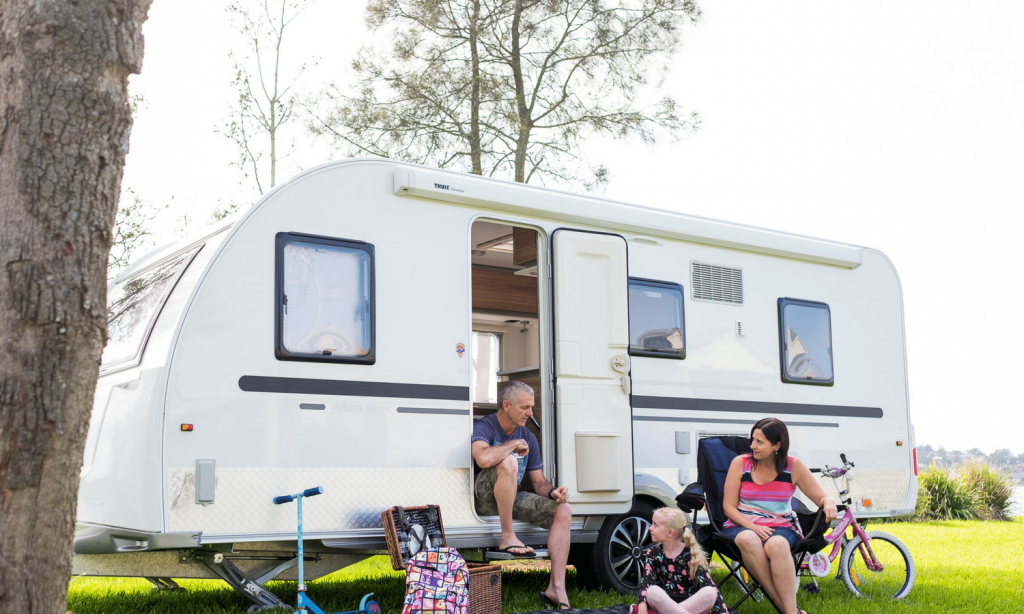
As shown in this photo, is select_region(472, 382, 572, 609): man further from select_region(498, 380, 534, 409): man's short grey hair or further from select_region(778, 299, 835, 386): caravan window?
select_region(778, 299, 835, 386): caravan window

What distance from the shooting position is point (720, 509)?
5.88 metres

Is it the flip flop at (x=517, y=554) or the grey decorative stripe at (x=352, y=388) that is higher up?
the grey decorative stripe at (x=352, y=388)

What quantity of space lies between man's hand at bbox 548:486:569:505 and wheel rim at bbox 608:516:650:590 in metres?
0.73

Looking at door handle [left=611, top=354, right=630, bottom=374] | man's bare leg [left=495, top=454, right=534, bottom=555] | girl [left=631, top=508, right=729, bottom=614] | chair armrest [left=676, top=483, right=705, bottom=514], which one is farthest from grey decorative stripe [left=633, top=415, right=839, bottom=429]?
girl [left=631, top=508, right=729, bottom=614]

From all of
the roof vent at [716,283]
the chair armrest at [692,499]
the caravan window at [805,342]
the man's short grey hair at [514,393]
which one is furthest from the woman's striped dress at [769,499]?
the caravan window at [805,342]

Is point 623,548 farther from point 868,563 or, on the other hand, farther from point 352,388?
point 352,388

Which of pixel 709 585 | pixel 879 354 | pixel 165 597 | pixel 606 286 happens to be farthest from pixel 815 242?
pixel 165 597

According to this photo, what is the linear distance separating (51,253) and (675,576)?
330 cm

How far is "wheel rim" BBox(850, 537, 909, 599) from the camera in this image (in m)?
6.60

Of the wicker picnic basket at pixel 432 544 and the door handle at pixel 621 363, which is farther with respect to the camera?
the door handle at pixel 621 363

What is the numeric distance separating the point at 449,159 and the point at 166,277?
606 centimetres

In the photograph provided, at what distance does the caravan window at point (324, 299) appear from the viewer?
520 cm

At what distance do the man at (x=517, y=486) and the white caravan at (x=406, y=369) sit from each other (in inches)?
4.5

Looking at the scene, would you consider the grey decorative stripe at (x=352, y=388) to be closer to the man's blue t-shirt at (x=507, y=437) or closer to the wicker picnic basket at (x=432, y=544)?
the man's blue t-shirt at (x=507, y=437)
